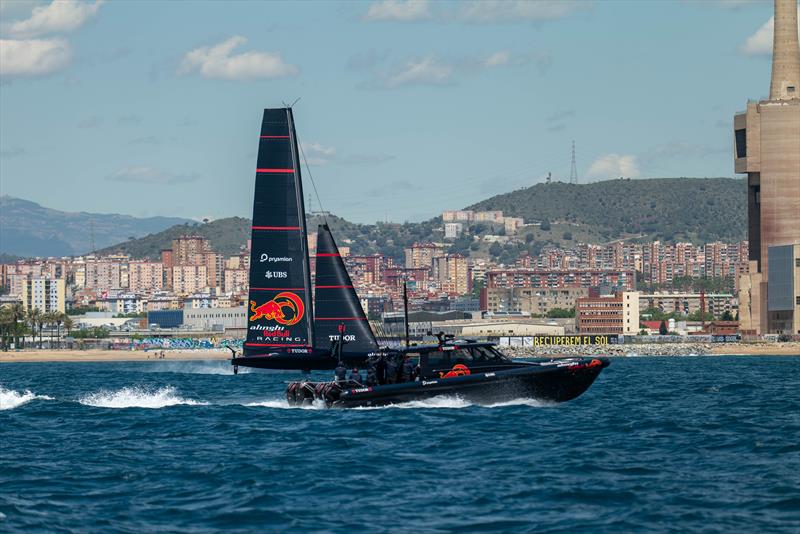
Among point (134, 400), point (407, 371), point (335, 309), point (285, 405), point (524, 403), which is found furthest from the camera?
point (335, 309)

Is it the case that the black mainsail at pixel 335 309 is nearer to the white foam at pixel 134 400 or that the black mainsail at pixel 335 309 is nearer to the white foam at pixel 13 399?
the white foam at pixel 134 400

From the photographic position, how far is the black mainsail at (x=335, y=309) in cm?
7925

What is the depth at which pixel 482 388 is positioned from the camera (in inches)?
2050

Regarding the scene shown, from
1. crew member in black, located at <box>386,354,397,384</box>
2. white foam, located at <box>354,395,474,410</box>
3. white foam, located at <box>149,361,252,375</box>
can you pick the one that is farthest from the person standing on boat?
white foam, located at <box>149,361,252,375</box>

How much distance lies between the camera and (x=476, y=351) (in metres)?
53.7

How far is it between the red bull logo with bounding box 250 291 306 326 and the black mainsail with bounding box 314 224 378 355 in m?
1.23

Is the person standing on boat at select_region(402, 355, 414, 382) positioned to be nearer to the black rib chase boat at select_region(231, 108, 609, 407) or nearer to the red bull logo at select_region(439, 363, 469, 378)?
the red bull logo at select_region(439, 363, 469, 378)

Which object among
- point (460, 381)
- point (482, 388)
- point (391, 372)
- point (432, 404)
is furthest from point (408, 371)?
point (482, 388)

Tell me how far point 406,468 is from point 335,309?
42250 millimetres

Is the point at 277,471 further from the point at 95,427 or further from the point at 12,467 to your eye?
the point at 95,427

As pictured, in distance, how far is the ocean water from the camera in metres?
31.4

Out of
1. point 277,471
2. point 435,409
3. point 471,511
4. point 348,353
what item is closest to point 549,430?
point 435,409

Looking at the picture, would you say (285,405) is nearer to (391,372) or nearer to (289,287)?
(391,372)

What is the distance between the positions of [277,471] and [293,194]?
133 feet
